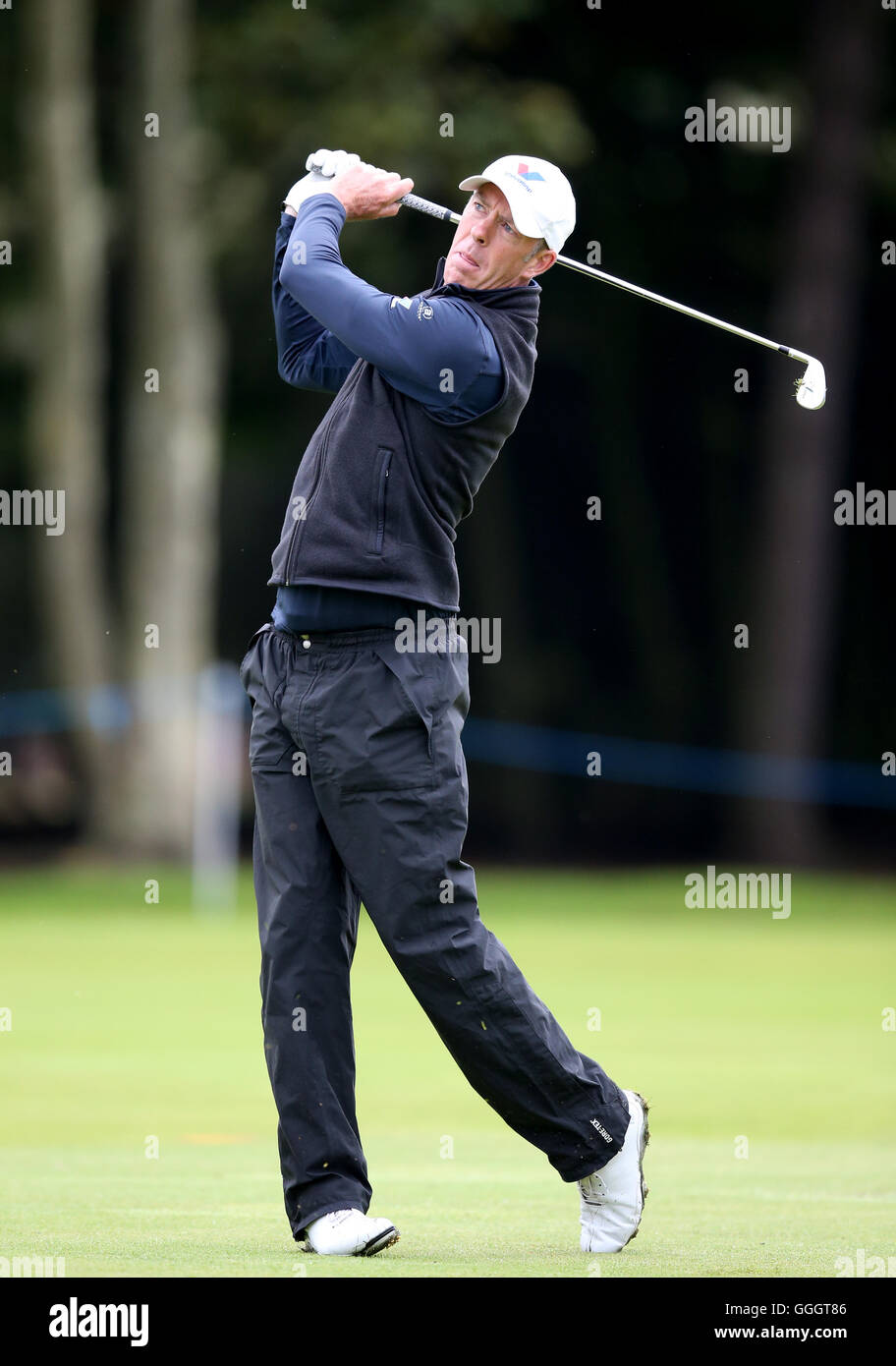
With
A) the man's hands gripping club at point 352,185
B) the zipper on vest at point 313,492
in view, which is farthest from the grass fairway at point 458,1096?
the man's hands gripping club at point 352,185

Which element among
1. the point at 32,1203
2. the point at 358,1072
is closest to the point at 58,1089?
the point at 358,1072

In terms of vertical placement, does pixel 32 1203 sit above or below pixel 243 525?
below

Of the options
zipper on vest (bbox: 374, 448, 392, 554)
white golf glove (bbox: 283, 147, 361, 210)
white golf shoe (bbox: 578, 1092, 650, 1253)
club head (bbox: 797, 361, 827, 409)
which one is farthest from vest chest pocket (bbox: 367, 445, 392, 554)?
white golf shoe (bbox: 578, 1092, 650, 1253)

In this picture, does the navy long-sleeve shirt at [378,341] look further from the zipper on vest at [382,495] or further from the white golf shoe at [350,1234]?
the white golf shoe at [350,1234]

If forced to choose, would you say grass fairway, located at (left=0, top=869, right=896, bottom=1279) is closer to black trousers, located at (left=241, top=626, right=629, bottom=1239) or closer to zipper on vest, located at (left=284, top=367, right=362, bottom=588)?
black trousers, located at (left=241, top=626, right=629, bottom=1239)

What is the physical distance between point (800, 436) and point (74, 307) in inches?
241

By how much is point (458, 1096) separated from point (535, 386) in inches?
530

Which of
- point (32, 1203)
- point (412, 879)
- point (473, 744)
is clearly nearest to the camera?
point (412, 879)

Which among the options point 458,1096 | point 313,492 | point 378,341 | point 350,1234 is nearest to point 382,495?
point 313,492

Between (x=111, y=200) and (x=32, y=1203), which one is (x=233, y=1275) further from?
(x=111, y=200)

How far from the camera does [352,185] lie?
4848 millimetres

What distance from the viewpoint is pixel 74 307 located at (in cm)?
1747

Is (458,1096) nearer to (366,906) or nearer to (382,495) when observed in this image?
(366,906)

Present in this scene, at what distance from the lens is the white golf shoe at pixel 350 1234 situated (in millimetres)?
4508
